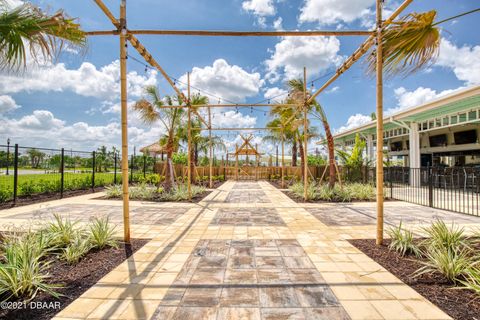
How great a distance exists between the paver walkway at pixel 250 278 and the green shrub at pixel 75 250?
0.67m

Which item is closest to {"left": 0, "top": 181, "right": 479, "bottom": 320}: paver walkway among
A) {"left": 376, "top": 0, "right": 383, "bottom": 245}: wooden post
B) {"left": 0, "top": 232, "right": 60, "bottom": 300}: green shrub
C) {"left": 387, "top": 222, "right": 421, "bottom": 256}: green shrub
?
{"left": 0, "top": 232, "right": 60, "bottom": 300}: green shrub

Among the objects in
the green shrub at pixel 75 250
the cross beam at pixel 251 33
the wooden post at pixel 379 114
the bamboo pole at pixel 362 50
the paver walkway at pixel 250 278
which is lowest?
the paver walkway at pixel 250 278

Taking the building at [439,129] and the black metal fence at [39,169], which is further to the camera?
the building at [439,129]

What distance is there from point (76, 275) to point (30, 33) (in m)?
3.15

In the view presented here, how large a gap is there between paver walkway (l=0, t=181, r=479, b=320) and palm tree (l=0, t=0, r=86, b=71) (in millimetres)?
3072

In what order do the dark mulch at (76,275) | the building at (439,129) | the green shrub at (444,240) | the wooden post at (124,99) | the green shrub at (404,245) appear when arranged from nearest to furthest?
1. the dark mulch at (76,275)
2. the green shrub at (444,240)
3. the green shrub at (404,245)
4. the wooden post at (124,99)
5. the building at (439,129)

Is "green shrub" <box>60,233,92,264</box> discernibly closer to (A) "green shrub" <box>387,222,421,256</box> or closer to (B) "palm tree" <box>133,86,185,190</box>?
(A) "green shrub" <box>387,222,421,256</box>

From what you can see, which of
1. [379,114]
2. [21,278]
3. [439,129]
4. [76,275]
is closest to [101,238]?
[76,275]

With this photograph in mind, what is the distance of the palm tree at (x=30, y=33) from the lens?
2.84m

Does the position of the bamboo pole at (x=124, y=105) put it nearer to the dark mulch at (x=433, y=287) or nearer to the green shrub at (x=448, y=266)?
the dark mulch at (x=433, y=287)

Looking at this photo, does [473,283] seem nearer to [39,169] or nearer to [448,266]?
[448,266]

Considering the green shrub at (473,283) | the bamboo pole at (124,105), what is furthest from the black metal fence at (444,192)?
the bamboo pole at (124,105)

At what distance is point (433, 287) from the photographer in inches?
104

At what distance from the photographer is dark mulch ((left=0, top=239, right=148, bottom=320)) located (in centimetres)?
217
